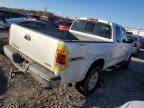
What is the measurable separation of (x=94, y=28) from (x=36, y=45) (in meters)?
2.91

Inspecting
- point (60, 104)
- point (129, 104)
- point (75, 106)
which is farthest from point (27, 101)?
point (129, 104)

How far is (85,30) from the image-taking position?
23.8ft

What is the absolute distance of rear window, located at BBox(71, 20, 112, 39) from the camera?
6703mm

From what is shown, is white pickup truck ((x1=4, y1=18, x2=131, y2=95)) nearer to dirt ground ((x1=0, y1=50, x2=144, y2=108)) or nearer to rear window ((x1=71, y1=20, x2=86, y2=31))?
dirt ground ((x1=0, y1=50, x2=144, y2=108))

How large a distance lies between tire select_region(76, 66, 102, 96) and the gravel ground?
6.8 inches

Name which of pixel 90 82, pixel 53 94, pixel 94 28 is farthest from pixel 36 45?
pixel 94 28

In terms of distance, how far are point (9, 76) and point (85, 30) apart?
2897mm

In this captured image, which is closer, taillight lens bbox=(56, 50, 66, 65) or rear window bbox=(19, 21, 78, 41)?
taillight lens bbox=(56, 50, 66, 65)

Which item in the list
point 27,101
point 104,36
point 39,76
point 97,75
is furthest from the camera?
point 104,36

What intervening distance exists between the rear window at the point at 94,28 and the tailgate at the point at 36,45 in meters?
2.53

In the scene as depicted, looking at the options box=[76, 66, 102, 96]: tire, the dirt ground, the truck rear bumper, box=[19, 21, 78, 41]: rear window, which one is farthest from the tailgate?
box=[76, 66, 102, 96]: tire

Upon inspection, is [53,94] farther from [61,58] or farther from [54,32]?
[54,32]

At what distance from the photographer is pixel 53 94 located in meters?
5.46

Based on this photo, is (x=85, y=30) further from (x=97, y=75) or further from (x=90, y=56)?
(x=90, y=56)
